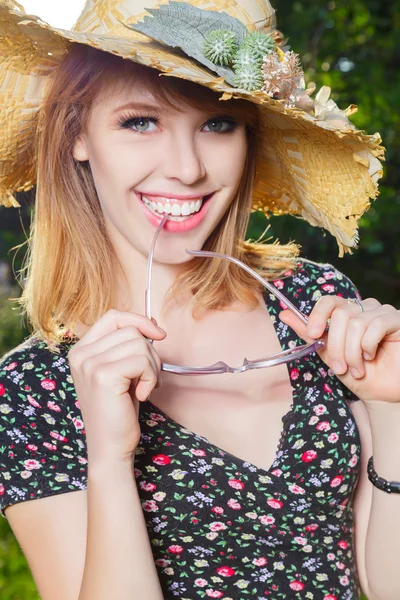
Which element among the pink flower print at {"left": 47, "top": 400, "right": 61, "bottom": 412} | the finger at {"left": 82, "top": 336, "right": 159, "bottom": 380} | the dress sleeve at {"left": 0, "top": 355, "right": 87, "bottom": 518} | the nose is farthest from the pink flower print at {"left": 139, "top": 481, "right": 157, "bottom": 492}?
the nose

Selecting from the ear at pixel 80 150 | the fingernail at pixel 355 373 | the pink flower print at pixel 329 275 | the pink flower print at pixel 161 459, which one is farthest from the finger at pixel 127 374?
the pink flower print at pixel 329 275

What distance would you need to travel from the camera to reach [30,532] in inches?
59.1

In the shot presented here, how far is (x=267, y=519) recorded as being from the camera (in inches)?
61.9

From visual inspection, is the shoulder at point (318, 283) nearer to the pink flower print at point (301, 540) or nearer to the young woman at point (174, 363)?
the young woman at point (174, 363)

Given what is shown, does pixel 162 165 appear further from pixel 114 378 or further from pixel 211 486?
pixel 211 486

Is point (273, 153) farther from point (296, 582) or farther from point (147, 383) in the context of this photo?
point (296, 582)

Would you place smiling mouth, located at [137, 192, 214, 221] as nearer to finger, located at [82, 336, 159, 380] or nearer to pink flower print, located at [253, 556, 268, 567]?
finger, located at [82, 336, 159, 380]

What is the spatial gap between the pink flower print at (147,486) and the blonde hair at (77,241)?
1.15 ft

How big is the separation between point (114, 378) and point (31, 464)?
34cm

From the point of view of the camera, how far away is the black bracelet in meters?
1.52

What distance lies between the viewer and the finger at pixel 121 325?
1.33m

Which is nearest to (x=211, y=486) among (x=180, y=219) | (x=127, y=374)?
(x=127, y=374)

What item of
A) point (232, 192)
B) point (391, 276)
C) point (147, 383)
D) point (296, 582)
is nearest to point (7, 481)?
point (147, 383)

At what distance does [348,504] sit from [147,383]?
605mm
